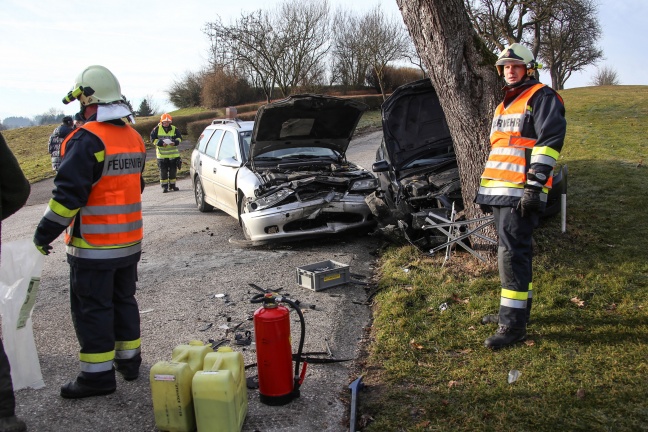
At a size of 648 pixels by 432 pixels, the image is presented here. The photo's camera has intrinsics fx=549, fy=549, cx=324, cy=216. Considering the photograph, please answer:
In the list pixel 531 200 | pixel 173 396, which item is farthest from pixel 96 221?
pixel 531 200

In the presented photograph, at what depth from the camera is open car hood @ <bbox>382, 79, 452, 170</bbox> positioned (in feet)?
23.6

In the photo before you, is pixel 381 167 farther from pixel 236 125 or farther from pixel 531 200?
pixel 531 200

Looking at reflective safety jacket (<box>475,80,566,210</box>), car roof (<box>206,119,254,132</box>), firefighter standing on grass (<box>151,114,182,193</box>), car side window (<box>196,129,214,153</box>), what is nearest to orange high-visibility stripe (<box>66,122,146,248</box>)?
reflective safety jacket (<box>475,80,566,210</box>)

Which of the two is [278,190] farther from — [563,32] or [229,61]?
[563,32]

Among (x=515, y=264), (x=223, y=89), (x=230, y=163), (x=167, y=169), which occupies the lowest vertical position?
(x=515, y=264)

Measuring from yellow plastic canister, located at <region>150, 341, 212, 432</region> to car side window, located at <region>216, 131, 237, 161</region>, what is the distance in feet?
18.2

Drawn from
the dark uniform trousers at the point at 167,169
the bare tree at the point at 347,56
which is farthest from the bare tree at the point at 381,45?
the dark uniform trousers at the point at 167,169

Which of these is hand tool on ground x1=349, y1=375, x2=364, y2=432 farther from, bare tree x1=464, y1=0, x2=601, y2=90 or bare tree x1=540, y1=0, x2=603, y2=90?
bare tree x1=540, y1=0, x2=603, y2=90

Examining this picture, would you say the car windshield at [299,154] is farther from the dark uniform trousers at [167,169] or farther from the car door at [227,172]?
the dark uniform trousers at [167,169]

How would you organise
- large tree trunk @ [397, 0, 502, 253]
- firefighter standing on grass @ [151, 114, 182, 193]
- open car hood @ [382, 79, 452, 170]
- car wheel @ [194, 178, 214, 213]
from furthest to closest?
firefighter standing on grass @ [151, 114, 182, 193] < car wheel @ [194, 178, 214, 213] < open car hood @ [382, 79, 452, 170] < large tree trunk @ [397, 0, 502, 253]

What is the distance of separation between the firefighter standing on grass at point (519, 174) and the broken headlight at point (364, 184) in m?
3.25

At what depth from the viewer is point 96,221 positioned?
3602 millimetres

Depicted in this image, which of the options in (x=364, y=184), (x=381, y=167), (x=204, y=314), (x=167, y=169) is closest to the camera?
(x=204, y=314)

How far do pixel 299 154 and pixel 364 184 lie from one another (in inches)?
51.9
